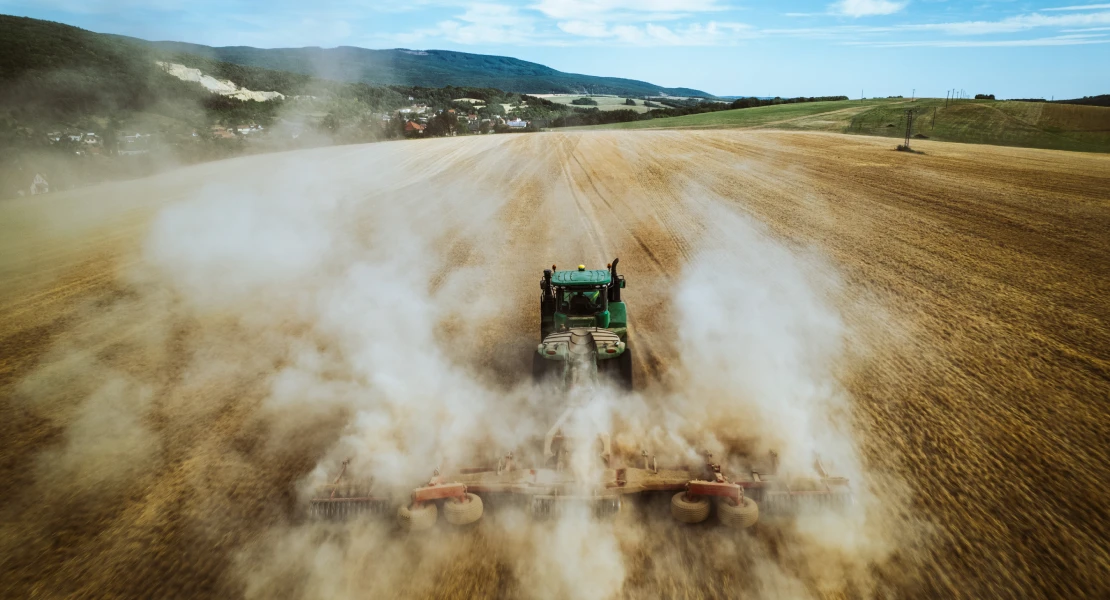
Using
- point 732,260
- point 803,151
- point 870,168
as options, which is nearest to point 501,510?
point 732,260

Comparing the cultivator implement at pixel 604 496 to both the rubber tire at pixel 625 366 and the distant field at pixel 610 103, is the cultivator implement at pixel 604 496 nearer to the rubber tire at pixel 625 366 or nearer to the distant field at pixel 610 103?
the rubber tire at pixel 625 366

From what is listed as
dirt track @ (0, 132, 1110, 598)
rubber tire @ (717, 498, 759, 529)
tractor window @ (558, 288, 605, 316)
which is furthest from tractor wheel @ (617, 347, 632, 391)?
rubber tire @ (717, 498, 759, 529)

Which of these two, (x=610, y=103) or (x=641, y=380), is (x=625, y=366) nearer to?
(x=641, y=380)

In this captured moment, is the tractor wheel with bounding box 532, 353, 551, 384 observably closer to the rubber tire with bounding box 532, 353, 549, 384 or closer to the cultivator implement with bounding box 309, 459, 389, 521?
the rubber tire with bounding box 532, 353, 549, 384

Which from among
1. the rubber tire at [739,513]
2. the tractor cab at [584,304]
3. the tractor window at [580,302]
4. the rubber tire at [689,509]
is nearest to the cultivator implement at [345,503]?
the rubber tire at [689,509]

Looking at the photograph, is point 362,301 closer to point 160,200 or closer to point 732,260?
point 732,260
